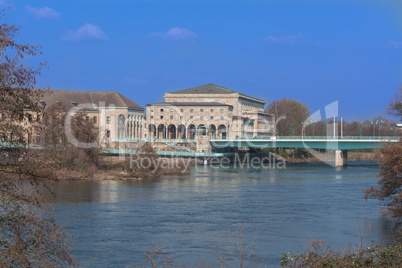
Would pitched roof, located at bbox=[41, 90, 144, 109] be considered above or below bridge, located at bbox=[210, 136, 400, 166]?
above

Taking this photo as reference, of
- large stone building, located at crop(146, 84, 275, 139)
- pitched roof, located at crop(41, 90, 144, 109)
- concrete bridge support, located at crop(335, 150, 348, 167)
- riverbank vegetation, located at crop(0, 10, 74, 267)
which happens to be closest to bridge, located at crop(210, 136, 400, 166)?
concrete bridge support, located at crop(335, 150, 348, 167)

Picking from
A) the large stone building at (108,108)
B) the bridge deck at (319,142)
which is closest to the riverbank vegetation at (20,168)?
the bridge deck at (319,142)

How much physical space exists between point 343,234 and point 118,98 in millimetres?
95529

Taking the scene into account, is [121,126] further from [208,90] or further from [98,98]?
[208,90]

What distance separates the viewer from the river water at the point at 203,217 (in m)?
23.7

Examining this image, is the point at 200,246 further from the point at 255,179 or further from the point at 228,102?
the point at 228,102

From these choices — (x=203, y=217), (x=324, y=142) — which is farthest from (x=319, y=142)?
(x=203, y=217)

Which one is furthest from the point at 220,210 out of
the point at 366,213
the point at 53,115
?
the point at 53,115

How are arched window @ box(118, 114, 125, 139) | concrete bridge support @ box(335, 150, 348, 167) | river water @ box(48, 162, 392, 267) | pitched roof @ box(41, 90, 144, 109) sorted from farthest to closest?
arched window @ box(118, 114, 125, 139) < pitched roof @ box(41, 90, 144, 109) < concrete bridge support @ box(335, 150, 348, 167) < river water @ box(48, 162, 392, 267)

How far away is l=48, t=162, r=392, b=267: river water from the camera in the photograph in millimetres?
23672

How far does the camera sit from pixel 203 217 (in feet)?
104

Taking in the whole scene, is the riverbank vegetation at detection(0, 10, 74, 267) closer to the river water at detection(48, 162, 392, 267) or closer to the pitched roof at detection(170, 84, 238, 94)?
the river water at detection(48, 162, 392, 267)

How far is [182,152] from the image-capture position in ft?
305

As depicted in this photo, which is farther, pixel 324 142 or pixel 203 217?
pixel 324 142
